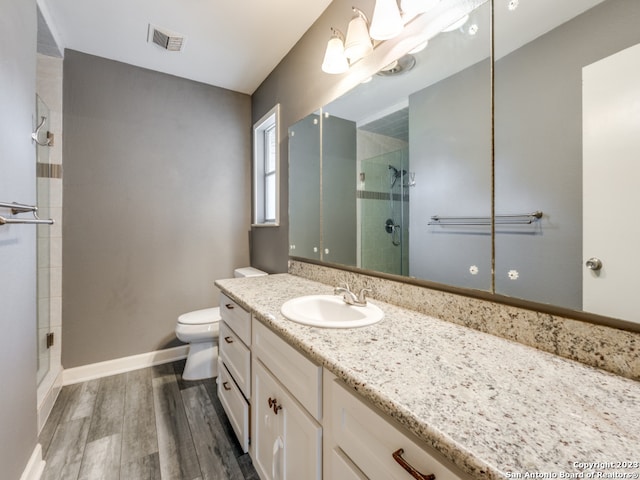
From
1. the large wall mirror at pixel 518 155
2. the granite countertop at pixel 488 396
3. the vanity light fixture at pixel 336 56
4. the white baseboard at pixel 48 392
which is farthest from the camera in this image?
the white baseboard at pixel 48 392

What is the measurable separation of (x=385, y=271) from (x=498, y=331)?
53 centimetres

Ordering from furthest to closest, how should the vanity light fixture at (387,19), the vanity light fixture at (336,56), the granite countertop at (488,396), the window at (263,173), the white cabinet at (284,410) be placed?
the window at (263,173), the vanity light fixture at (336,56), the vanity light fixture at (387,19), the white cabinet at (284,410), the granite countertop at (488,396)

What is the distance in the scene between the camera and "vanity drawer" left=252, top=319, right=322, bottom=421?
76 centimetres

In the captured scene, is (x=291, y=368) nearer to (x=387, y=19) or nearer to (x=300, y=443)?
(x=300, y=443)

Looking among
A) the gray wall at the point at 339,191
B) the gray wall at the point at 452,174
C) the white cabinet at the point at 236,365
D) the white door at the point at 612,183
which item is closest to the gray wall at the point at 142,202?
the white cabinet at the point at 236,365

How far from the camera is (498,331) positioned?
2.80 feet

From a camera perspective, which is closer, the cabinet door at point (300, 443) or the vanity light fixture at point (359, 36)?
the cabinet door at point (300, 443)

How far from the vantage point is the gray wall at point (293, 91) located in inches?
63.9

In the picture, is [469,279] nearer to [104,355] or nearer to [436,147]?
[436,147]

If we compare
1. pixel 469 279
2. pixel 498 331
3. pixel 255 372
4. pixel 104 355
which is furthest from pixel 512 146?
pixel 104 355

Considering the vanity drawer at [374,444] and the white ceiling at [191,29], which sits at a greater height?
the white ceiling at [191,29]

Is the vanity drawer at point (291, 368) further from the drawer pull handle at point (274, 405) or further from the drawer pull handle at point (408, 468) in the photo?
the drawer pull handle at point (408, 468)

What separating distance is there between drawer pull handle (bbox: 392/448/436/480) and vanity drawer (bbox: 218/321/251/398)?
86 cm

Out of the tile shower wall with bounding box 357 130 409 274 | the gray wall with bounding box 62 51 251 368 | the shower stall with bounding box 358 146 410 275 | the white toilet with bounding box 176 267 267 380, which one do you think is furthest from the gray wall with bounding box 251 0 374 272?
the white toilet with bounding box 176 267 267 380
